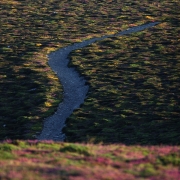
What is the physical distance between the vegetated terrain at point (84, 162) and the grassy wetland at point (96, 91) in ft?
0.14

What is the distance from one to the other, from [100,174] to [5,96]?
140ft

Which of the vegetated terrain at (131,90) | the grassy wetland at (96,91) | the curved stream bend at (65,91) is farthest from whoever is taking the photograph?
the curved stream bend at (65,91)

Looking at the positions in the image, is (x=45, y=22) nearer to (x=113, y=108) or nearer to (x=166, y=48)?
(x=166, y=48)

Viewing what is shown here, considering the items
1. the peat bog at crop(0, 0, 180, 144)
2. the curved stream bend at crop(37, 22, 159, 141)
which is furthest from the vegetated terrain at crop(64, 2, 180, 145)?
the curved stream bend at crop(37, 22, 159, 141)

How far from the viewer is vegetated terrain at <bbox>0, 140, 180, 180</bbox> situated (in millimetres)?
16266

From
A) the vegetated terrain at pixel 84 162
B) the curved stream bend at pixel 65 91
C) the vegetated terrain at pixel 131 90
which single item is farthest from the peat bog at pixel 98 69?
the vegetated terrain at pixel 84 162

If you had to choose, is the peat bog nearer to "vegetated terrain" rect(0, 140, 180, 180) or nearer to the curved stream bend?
the curved stream bend

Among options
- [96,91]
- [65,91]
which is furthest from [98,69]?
[65,91]

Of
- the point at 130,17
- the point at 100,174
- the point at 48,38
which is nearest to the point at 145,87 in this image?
the point at 48,38

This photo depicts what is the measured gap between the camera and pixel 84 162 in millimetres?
18719

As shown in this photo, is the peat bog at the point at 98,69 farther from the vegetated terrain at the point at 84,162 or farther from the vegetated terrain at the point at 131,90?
the vegetated terrain at the point at 84,162

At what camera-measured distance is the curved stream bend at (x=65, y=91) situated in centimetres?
4350

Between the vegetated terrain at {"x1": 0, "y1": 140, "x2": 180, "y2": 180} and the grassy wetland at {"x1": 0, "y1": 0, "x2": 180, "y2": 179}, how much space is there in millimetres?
42

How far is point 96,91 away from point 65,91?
3925mm
